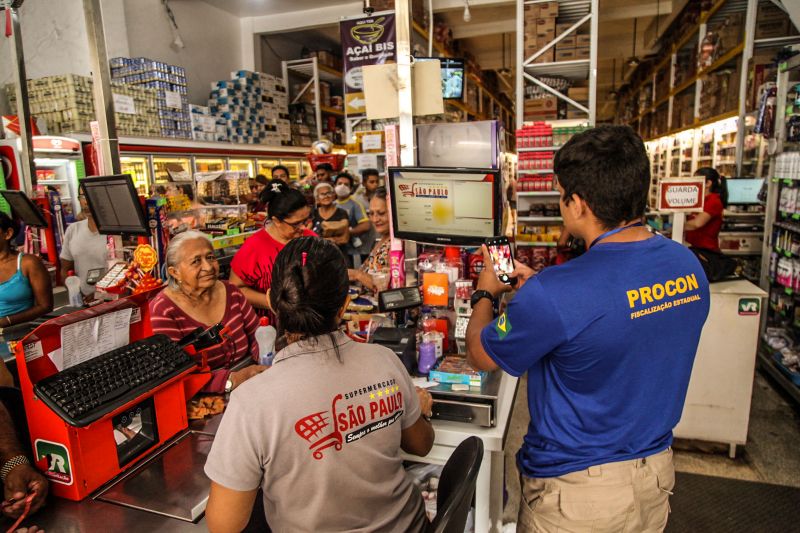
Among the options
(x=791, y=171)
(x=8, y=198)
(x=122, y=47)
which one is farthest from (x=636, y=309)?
(x=122, y=47)

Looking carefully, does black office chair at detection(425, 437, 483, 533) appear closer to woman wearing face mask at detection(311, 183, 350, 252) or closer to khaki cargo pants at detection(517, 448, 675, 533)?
khaki cargo pants at detection(517, 448, 675, 533)

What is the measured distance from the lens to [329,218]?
17.9 ft

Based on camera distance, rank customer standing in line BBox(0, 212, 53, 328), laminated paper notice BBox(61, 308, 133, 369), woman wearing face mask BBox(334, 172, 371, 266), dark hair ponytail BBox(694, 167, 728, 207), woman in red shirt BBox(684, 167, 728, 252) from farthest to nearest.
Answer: woman wearing face mask BBox(334, 172, 371, 266) < dark hair ponytail BBox(694, 167, 728, 207) < woman in red shirt BBox(684, 167, 728, 252) < customer standing in line BBox(0, 212, 53, 328) < laminated paper notice BBox(61, 308, 133, 369)

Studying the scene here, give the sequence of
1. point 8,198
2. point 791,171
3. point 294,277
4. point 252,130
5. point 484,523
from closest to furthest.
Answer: point 294,277
point 484,523
point 8,198
point 791,171
point 252,130

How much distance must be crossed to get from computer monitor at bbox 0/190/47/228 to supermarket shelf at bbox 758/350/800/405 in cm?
591

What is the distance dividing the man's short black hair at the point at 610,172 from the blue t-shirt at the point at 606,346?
0.10m

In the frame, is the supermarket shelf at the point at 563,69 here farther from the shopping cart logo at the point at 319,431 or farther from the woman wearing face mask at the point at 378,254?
the shopping cart logo at the point at 319,431

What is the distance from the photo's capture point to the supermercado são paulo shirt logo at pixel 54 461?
1.44 meters

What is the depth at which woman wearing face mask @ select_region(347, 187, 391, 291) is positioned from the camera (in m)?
3.21

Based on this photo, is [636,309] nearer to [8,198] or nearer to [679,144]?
[8,198]

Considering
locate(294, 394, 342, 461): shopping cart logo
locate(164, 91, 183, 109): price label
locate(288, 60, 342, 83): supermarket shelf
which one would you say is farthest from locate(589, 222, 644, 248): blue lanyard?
locate(288, 60, 342, 83): supermarket shelf

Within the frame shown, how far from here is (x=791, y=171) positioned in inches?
171

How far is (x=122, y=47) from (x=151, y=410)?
763 cm

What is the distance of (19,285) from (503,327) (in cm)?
339
